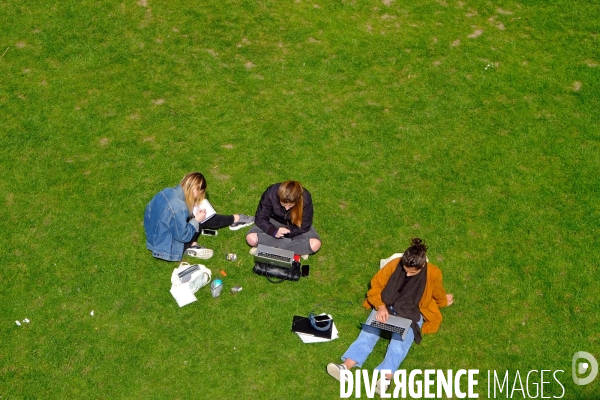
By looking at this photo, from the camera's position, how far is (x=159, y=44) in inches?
542

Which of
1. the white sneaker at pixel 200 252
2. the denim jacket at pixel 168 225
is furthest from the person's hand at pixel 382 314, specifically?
the denim jacket at pixel 168 225

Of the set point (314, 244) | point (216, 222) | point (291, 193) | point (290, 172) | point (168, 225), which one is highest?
point (291, 193)

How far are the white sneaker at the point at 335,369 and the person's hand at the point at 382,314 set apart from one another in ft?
3.01

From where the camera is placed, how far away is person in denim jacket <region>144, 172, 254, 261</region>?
31.8 ft

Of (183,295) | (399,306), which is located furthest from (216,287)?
(399,306)

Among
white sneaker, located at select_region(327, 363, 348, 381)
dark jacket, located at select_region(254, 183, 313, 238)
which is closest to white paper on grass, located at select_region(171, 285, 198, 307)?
dark jacket, located at select_region(254, 183, 313, 238)

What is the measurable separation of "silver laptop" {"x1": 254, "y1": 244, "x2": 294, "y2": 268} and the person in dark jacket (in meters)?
0.30

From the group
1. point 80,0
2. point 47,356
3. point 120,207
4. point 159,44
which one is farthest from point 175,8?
point 47,356

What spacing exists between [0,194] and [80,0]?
5983 mm

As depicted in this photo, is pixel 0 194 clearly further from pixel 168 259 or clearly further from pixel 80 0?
pixel 80 0

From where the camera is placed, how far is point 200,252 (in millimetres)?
10375

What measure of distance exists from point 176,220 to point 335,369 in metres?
3.52

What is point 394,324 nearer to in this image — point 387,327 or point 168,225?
point 387,327

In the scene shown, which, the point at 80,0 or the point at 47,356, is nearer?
the point at 47,356
